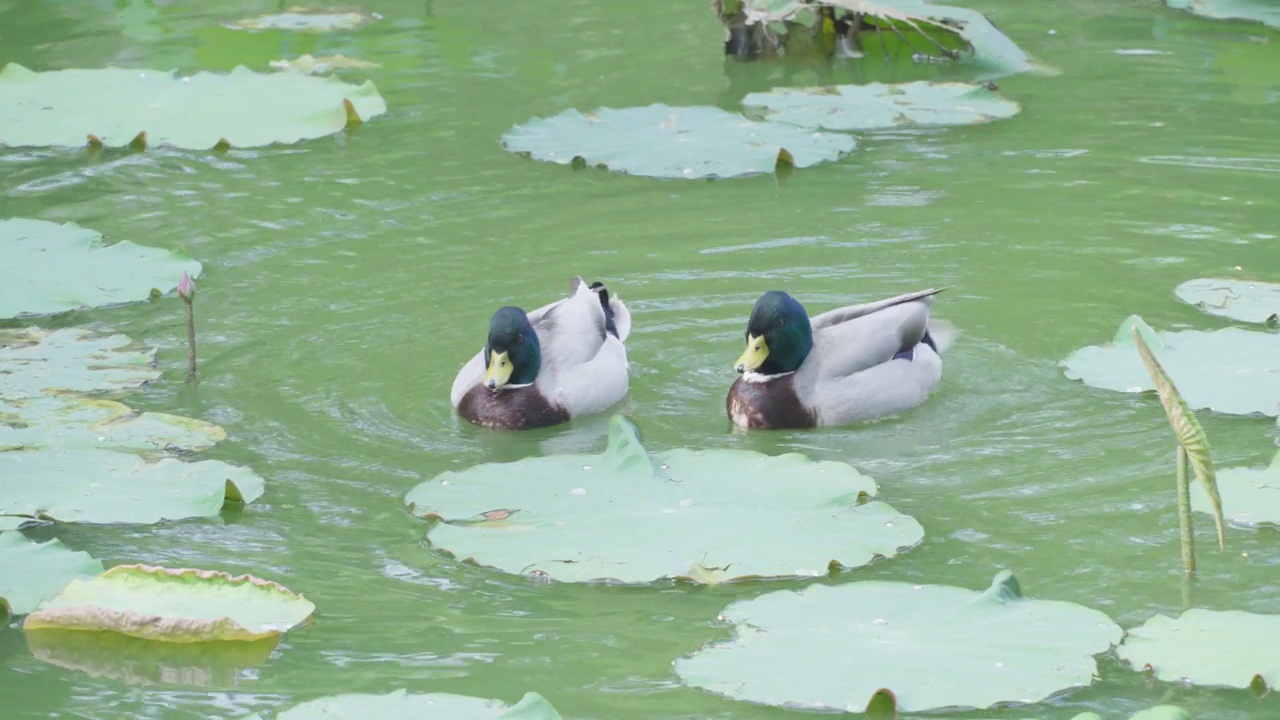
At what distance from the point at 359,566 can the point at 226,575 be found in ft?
1.83

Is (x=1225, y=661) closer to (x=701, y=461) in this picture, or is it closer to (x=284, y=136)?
(x=701, y=461)

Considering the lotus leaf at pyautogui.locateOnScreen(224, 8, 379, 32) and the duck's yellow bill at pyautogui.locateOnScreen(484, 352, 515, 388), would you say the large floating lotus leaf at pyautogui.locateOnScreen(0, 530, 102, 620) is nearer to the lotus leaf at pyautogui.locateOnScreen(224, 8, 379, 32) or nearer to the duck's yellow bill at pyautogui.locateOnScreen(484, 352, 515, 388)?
the duck's yellow bill at pyautogui.locateOnScreen(484, 352, 515, 388)

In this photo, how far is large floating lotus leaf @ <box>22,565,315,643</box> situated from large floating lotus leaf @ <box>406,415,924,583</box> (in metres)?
0.69

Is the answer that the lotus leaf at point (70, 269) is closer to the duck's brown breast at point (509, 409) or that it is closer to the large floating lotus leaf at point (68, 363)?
the large floating lotus leaf at point (68, 363)

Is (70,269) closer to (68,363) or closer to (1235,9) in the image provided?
(68,363)

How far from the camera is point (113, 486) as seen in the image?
6.37 m

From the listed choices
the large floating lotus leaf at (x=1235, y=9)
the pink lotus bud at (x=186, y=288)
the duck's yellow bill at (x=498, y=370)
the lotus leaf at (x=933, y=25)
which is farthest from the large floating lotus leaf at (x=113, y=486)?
the large floating lotus leaf at (x=1235, y=9)

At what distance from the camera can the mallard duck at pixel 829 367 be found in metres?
7.50

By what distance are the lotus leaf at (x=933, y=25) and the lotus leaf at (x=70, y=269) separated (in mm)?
5466

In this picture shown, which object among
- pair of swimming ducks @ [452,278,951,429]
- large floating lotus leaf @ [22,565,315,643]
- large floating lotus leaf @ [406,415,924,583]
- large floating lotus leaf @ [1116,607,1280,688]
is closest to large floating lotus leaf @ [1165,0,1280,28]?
pair of swimming ducks @ [452,278,951,429]

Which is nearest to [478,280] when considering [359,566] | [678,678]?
[359,566]

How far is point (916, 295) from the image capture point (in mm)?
7598

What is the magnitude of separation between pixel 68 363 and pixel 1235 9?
9.76 meters

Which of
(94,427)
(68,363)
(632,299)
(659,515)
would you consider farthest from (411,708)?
(632,299)
